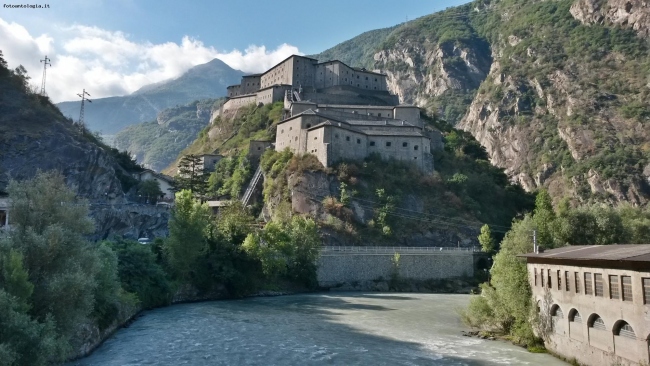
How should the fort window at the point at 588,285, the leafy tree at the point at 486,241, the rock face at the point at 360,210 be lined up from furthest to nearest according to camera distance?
the rock face at the point at 360,210
the leafy tree at the point at 486,241
the fort window at the point at 588,285

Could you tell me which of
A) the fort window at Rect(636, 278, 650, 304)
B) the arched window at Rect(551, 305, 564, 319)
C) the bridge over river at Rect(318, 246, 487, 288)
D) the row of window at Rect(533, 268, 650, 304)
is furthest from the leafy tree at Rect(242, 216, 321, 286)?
the fort window at Rect(636, 278, 650, 304)

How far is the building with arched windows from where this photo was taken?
651 inches

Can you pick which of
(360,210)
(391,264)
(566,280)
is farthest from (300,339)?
(360,210)

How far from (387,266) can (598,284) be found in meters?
41.0

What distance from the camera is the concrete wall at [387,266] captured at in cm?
5738

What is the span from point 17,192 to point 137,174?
2564 inches

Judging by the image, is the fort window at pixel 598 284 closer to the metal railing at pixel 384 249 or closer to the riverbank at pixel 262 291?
the riverbank at pixel 262 291

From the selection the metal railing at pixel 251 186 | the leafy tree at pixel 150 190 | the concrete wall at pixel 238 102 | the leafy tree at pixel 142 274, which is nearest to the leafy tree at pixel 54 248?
the leafy tree at pixel 142 274

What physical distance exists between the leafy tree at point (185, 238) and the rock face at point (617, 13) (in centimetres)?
14505

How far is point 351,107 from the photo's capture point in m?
89.5

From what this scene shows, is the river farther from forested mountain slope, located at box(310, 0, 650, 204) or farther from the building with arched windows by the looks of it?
forested mountain slope, located at box(310, 0, 650, 204)

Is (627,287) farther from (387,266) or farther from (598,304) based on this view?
(387,266)

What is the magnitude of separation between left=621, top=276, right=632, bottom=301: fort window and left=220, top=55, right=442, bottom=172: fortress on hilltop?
2187 inches

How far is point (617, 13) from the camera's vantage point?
476 ft
